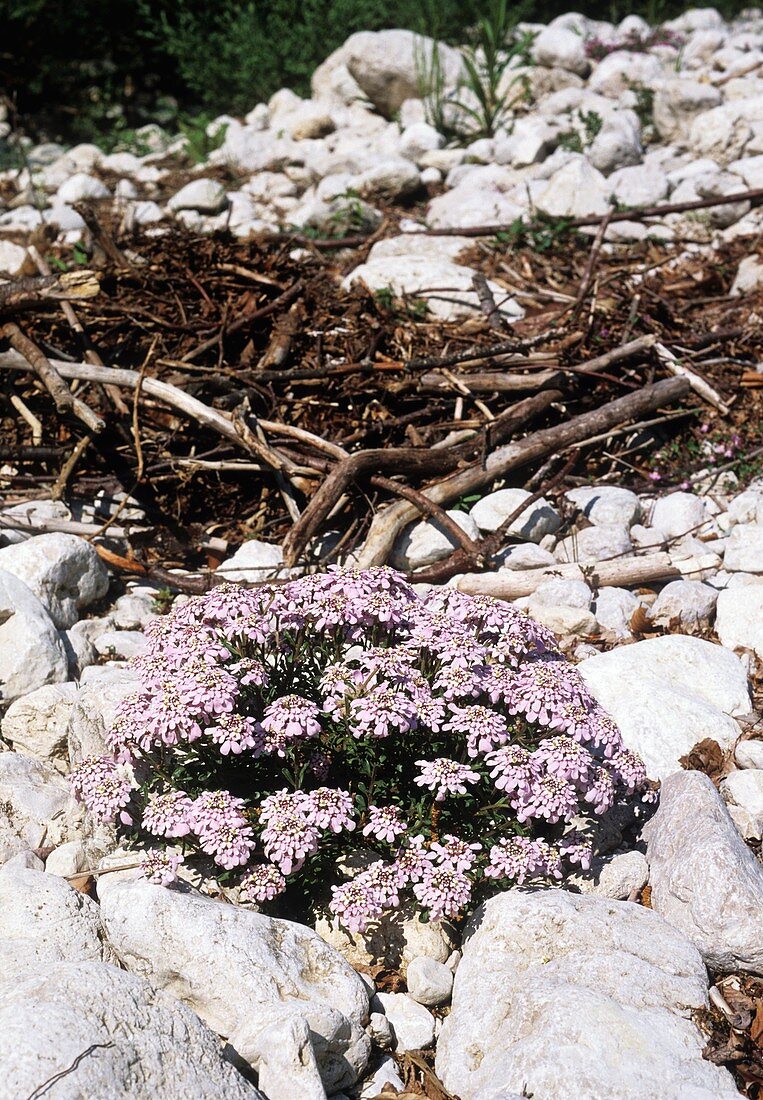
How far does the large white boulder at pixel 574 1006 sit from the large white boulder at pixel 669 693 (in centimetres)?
89

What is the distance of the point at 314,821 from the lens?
2906mm

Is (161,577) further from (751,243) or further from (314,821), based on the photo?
(751,243)

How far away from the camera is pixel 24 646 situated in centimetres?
417

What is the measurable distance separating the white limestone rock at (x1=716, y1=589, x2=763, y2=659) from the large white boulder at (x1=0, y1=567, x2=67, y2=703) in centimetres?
289

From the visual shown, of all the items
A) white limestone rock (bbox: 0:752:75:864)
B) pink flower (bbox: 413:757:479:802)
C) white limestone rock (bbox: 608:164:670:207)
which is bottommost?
white limestone rock (bbox: 0:752:75:864)

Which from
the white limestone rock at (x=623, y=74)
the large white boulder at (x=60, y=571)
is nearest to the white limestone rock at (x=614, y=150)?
the white limestone rock at (x=623, y=74)

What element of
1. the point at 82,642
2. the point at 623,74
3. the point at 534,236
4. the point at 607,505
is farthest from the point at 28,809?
the point at 623,74

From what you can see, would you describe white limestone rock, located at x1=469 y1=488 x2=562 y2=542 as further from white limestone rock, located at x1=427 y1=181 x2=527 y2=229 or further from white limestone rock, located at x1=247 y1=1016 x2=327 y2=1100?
white limestone rock, located at x1=427 y1=181 x2=527 y2=229

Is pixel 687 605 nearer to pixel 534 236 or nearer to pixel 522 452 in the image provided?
pixel 522 452

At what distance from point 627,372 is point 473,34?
9.35 m

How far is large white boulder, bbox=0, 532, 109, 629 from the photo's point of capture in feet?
14.8

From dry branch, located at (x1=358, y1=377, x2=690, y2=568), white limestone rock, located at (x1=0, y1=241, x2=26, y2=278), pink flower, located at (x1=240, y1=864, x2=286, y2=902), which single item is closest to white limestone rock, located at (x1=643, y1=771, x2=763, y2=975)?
pink flower, located at (x1=240, y1=864, x2=286, y2=902)

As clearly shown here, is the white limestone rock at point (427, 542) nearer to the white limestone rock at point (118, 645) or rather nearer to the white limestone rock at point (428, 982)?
the white limestone rock at point (118, 645)

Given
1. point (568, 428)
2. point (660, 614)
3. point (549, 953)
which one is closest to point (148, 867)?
point (549, 953)
